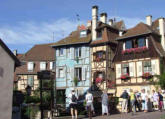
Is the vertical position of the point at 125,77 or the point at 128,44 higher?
the point at 128,44

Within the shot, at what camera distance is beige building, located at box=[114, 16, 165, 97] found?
29.2 metres

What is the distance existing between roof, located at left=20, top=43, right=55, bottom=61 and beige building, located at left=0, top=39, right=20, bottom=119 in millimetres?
29474

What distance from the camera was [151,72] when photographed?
29.2m

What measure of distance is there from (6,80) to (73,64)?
881 inches

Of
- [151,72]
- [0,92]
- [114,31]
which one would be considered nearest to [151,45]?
[151,72]

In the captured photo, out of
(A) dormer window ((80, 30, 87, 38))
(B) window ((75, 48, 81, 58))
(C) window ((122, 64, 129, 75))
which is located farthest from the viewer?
(A) dormer window ((80, 30, 87, 38))

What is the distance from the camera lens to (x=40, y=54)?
45688mm

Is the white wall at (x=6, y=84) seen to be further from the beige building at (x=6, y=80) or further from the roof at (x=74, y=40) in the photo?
the roof at (x=74, y=40)

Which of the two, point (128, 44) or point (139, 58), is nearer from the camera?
point (139, 58)

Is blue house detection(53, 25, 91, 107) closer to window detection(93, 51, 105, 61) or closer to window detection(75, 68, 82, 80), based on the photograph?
window detection(75, 68, 82, 80)

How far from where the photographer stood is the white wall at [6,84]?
532 inches

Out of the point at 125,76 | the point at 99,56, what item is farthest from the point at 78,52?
the point at 125,76

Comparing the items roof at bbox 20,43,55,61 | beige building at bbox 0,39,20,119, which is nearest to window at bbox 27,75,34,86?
roof at bbox 20,43,55,61

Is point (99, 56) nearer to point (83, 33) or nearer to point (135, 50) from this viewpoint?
point (83, 33)
